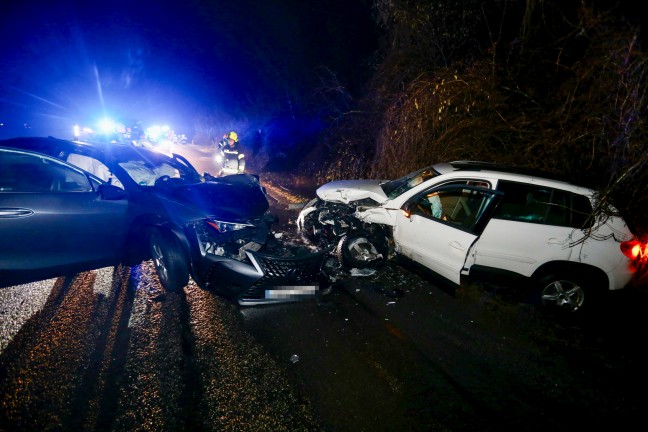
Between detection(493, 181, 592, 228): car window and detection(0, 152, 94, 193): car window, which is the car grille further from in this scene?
detection(493, 181, 592, 228): car window

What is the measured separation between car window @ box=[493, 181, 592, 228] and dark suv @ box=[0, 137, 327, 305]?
2420mm

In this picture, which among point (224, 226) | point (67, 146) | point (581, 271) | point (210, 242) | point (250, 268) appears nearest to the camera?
point (250, 268)

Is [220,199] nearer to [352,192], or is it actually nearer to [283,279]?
[283,279]

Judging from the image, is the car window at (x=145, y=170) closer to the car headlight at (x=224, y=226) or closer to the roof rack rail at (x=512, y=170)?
the car headlight at (x=224, y=226)

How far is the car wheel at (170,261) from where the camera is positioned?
11.1 feet

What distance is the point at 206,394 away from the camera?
7.77 ft

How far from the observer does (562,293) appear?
12.5 ft

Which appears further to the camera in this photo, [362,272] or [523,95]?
[523,95]

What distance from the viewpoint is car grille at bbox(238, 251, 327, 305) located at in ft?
10.2

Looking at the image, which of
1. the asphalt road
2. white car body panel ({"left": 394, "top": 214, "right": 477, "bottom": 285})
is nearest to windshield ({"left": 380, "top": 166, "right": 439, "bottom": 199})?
white car body panel ({"left": 394, "top": 214, "right": 477, "bottom": 285})

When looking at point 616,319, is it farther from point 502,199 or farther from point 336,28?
point 336,28

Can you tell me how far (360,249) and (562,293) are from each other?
261 centimetres

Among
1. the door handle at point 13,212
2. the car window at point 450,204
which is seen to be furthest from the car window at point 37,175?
the car window at point 450,204

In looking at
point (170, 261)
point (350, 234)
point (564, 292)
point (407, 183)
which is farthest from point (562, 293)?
point (170, 261)
